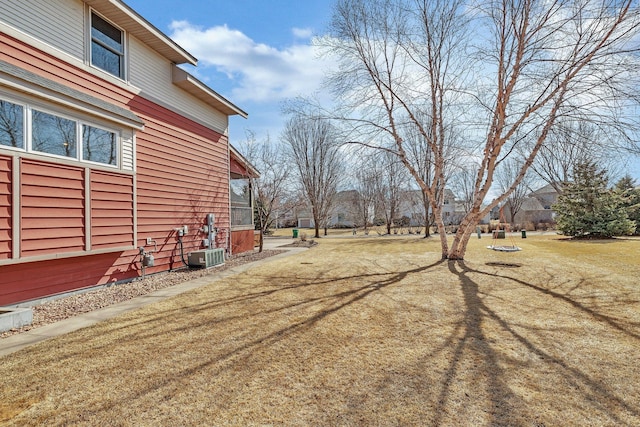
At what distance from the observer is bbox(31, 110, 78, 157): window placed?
5281mm

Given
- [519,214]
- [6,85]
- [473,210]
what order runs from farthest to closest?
[519,214]
[473,210]
[6,85]

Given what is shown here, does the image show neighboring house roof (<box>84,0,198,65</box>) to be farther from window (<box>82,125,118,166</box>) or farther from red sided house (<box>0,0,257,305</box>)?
window (<box>82,125,118,166</box>)

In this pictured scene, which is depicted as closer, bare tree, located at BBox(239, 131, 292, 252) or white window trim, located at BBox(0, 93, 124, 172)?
white window trim, located at BBox(0, 93, 124, 172)

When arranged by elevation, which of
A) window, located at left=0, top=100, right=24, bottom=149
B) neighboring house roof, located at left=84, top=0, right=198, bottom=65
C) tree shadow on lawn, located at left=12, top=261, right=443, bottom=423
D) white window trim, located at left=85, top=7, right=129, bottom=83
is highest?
neighboring house roof, located at left=84, top=0, right=198, bottom=65

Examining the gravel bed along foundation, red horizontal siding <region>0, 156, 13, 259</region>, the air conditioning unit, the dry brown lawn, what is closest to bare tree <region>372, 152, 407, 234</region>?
the air conditioning unit

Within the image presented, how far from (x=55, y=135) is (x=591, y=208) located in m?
23.3

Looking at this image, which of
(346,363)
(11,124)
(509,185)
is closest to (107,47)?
(11,124)

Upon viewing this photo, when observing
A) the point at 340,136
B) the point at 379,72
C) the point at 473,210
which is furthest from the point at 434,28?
the point at 473,210

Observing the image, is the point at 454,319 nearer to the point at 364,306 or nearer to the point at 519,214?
the point at 364,306

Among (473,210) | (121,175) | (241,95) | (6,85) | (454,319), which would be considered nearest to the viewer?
(454,319)

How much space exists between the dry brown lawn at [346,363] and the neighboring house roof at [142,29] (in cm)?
644

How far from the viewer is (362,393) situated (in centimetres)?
257

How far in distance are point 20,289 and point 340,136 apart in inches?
324

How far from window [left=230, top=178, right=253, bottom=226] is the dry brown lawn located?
24.8 feet
